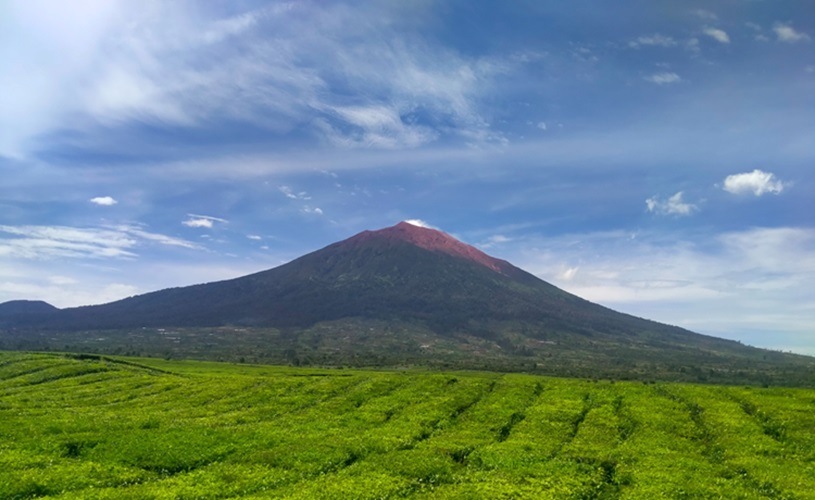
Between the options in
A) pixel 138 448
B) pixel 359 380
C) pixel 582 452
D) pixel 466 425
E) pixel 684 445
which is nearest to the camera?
pixel 138 448

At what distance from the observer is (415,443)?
126 feet

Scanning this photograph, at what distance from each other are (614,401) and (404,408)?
22.6 metres

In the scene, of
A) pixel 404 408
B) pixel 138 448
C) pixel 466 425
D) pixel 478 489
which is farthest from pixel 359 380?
pixel 478 489

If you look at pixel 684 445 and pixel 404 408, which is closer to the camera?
pixel 684 445

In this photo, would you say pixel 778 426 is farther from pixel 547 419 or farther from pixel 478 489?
pixel 478 489

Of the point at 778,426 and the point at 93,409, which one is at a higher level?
the point at 778,426

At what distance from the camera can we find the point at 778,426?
4303 cm

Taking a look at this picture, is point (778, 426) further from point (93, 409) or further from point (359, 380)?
point (93, 409)

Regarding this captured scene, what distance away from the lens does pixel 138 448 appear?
33.6 metres

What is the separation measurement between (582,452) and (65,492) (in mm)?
31829

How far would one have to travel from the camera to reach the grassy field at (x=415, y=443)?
27781mm

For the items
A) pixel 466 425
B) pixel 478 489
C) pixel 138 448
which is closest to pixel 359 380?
pixel 466 425

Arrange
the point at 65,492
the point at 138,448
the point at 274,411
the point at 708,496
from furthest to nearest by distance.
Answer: the point at 274,411 → the point at 138,448 → the point at 708,496 → the point at 65,492

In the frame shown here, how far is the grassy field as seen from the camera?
2778cm
